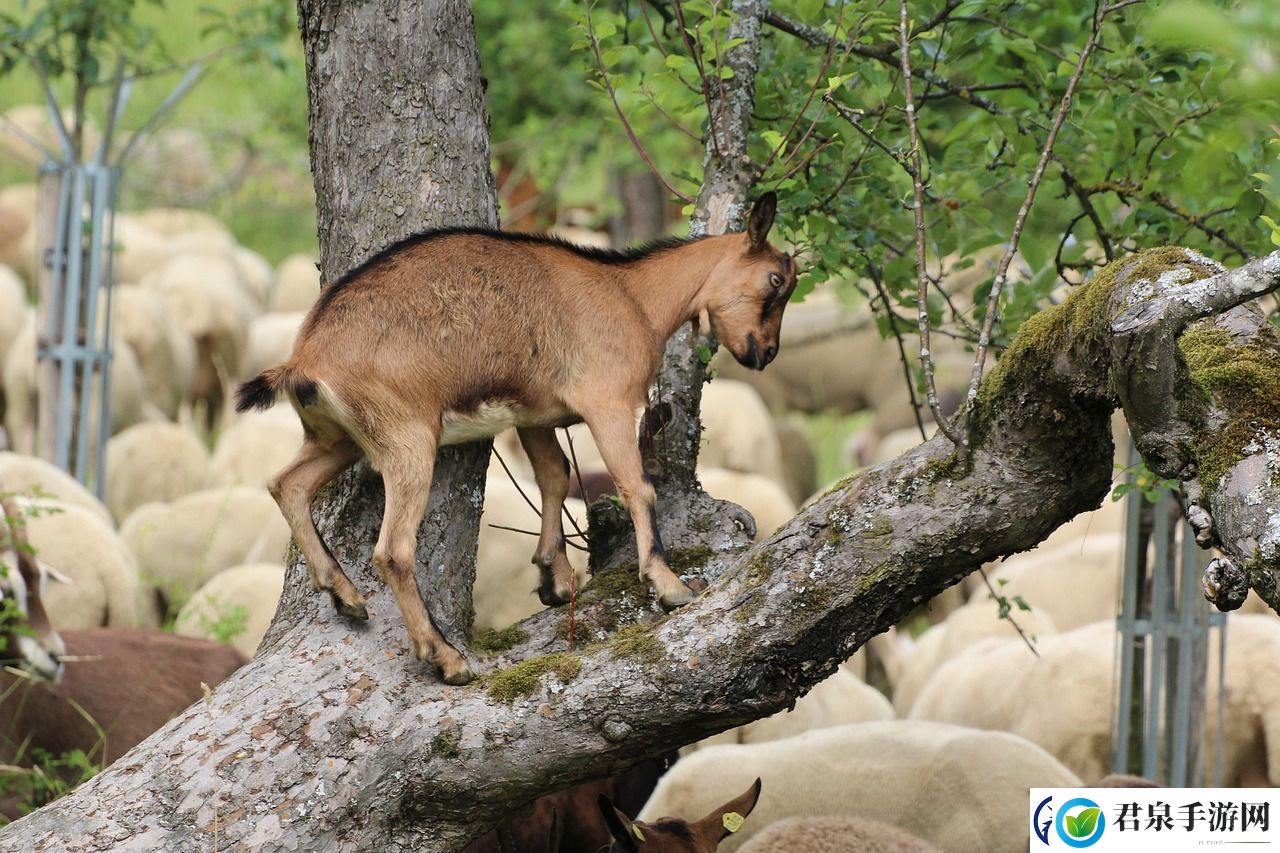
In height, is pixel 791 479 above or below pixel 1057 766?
above

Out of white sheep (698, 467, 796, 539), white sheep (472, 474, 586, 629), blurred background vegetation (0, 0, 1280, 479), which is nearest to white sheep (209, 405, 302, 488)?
white sheep (698, 467, 796, 539)

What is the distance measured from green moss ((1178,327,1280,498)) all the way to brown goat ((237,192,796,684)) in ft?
4.18

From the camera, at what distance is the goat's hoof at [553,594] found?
14.6 ft

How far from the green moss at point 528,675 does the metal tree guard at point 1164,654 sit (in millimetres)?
3763

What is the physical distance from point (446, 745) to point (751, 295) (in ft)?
4.82

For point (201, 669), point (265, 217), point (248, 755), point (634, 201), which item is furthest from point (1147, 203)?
point (265, 217)

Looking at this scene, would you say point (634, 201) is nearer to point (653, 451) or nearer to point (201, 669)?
Result: point (201, 669)

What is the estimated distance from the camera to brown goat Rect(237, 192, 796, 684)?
12.3ft

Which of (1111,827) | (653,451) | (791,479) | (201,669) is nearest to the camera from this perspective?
(1111,827)

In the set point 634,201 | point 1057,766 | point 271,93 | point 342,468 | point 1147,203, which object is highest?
point 271,93

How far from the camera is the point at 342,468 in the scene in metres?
4.03

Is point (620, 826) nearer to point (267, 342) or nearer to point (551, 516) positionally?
point (551, 516)

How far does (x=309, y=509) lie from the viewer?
13.0ft

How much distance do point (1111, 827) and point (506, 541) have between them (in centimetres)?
602
